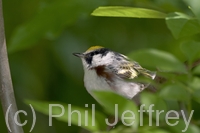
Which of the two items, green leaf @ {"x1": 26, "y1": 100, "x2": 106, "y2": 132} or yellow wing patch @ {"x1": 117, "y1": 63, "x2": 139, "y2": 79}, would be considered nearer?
green leaf @ {"x1": 26, "y1": 100, "x2": 106, "y2": 132}

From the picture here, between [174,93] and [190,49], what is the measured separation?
11 centimetres

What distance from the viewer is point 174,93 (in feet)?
2.68

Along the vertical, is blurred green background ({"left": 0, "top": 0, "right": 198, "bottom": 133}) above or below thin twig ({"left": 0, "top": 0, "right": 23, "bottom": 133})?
below

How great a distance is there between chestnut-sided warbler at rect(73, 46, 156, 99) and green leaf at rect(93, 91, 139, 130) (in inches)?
33.8

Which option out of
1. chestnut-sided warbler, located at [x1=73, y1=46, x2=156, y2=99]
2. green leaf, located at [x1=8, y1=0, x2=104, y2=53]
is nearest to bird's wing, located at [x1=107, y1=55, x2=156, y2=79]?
chestnut-sided warbler, located at [x1=73, y1=46, x2=156, y2=99]

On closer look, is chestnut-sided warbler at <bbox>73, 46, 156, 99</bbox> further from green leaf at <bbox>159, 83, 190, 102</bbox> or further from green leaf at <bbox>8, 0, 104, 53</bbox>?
green leaf at <bbox>159, 83, 190, 102</bbox>

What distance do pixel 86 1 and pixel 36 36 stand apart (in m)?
0.22

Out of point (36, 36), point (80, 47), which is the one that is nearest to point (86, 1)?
point (36, 36)

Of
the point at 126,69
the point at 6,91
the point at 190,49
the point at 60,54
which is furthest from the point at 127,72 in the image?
the point at 190,49

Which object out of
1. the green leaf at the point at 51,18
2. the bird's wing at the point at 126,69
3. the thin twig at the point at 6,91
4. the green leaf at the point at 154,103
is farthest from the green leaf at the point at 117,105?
the bird's wing at the point at 126,69

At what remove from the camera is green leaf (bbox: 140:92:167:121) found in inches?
31.9

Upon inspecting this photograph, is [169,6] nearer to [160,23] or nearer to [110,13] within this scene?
[110,13]

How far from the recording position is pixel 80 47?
97.0 inches

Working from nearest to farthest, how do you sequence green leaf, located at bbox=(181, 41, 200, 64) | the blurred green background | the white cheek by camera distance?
green leaf, located at bbox=(181, 41, 200, 64), the white cheek, the blurred green background
